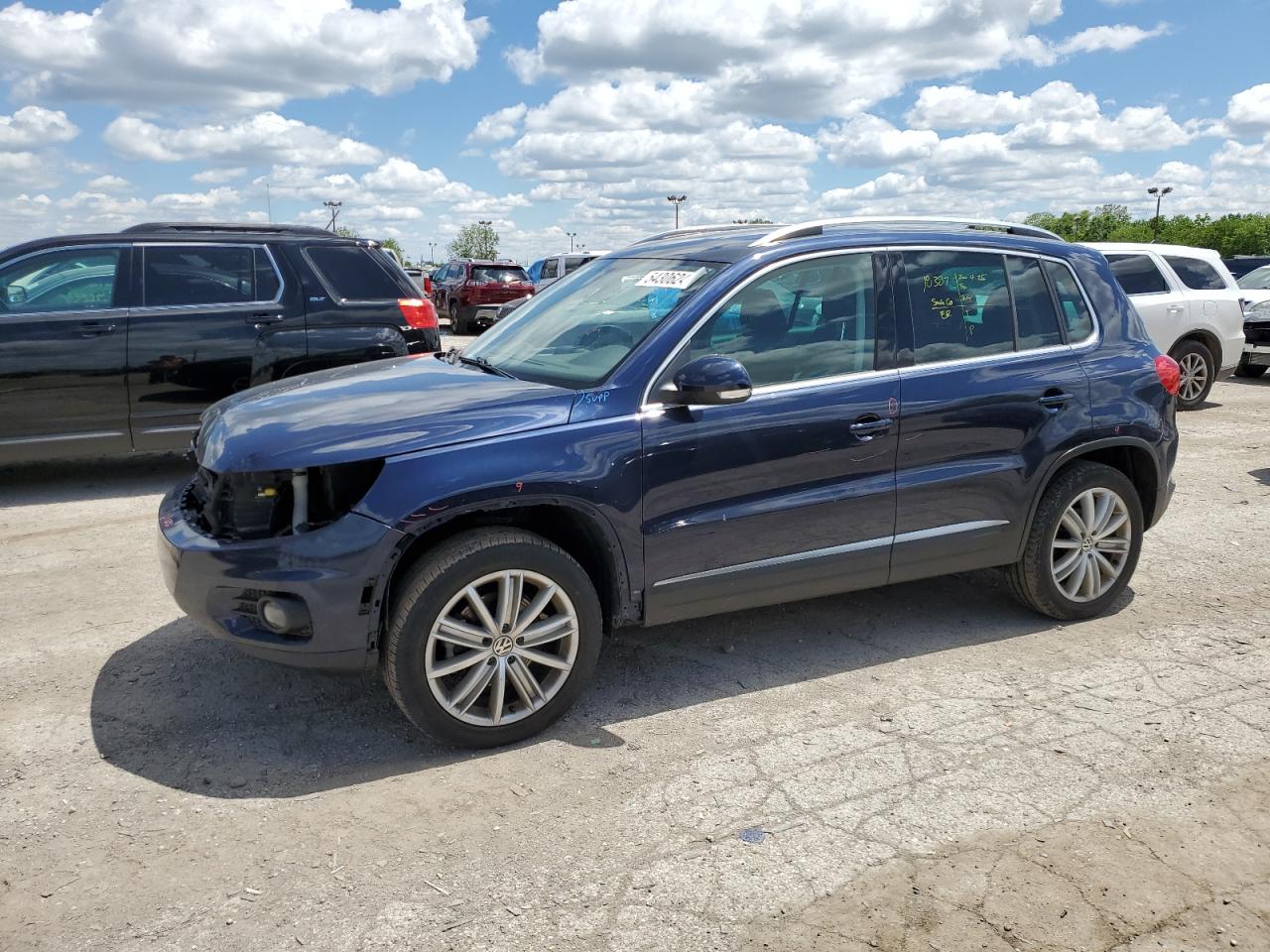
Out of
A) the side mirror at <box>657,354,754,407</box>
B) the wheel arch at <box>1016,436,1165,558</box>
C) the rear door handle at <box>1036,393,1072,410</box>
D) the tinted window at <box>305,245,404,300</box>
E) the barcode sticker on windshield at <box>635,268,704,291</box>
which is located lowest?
the wheel arch at <box>1016,436,1165,558</box>

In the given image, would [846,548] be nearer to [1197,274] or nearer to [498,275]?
[1197,274]

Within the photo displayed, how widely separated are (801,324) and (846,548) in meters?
0.94

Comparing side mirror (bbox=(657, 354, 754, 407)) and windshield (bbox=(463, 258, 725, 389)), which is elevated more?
windshield (bbox=(463, 258, 725, 389))

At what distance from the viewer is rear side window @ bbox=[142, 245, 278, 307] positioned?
759 centimetres

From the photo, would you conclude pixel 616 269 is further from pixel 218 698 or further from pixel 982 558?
pixel 218 698

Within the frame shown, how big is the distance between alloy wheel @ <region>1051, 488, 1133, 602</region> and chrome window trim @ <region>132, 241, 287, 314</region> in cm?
582

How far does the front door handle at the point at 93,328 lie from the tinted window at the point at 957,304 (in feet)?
18.6

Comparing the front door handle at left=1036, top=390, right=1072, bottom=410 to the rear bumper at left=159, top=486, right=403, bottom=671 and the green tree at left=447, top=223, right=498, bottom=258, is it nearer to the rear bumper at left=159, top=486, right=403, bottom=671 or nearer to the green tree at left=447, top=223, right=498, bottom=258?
the rear bumper at left=159, top=486, right=403, bottom=671

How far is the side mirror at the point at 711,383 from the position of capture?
3.75m

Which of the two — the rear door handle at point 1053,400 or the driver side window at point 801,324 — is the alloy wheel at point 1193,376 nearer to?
the rear door handle at point 1053,400

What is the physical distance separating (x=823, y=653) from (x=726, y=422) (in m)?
1.28

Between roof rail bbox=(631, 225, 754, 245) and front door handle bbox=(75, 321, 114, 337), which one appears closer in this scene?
roof rail bbox=(631, 225, 754, 245)

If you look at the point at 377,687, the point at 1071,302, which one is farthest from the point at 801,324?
the point at 377,687

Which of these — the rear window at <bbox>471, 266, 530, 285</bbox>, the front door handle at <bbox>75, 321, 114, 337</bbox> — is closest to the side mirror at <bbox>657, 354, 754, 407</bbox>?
the front door handle at <bbox>75, 321, 114, 337</bbox>
